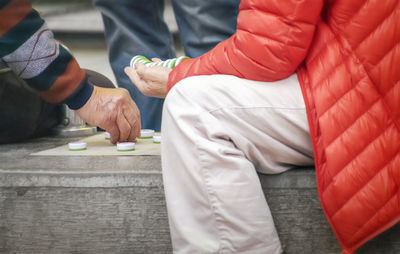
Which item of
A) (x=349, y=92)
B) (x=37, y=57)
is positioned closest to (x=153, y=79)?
(x=37, y=57)

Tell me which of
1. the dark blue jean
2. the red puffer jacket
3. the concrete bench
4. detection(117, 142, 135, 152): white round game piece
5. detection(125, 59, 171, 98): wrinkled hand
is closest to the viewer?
the red puffer jacket

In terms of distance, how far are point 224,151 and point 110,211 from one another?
0.34m

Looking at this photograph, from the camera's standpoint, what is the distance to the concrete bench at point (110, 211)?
1.16 m

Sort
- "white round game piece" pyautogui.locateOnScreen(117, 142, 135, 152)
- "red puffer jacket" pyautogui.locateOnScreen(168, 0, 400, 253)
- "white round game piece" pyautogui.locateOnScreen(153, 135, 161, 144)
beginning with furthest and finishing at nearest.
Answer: "white round game piece" pyautogui.locateOnScreen(153, 135, 161, 144) < "white round game piece" pyautogui.locateOnScreen(117, 142, 135, 152) < "red puffer jacket" pyautogui.locateOnScreen(168, 0, 400, 253)

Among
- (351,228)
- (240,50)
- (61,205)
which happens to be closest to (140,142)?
(61,205)

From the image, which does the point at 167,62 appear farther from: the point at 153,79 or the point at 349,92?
the point at 349,92

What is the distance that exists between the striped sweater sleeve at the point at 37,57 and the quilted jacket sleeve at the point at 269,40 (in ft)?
1.73

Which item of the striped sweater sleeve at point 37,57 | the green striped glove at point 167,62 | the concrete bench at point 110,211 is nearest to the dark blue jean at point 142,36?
the green striped glove at point 167,62

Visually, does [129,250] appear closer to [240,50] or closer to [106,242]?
[106,242]

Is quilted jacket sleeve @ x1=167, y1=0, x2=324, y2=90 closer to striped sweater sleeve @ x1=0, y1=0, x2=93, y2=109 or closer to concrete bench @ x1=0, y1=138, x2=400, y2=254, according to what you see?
concrete bench @ x1=0, y1=138, x2=400, y2=254

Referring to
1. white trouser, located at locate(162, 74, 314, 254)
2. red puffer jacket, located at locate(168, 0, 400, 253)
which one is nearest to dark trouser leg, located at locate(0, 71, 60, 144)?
white trouser, located at locate(162, 74, 314, 254)

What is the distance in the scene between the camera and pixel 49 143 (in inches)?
68.6

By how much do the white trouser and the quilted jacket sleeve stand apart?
33 mm

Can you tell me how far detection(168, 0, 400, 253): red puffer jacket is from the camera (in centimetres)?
97
